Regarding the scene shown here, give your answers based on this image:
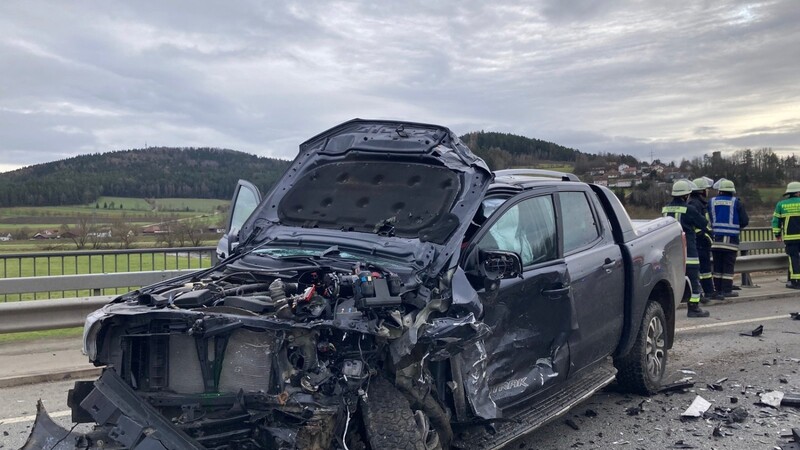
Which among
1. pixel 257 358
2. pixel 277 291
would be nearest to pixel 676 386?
pixel 277 291

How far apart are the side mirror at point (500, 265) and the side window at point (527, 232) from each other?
0.22 meters

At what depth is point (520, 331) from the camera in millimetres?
4176

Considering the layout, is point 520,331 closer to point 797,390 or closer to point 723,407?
point 723,407

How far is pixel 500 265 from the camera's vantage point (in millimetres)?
3832

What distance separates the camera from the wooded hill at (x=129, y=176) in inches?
452

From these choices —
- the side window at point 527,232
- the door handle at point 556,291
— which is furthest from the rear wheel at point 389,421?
the door handle at point 556,291

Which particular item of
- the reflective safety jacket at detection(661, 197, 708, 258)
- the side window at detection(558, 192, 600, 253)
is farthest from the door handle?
the reflective safety jacket at detection(661, 197, 708, 258)

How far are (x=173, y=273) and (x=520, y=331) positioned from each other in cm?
560

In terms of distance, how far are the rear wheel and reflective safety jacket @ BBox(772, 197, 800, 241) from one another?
38.2 feet

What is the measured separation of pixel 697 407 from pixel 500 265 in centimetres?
277

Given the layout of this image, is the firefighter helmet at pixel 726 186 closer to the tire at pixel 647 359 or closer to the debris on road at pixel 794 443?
the tire at pixel 647 359

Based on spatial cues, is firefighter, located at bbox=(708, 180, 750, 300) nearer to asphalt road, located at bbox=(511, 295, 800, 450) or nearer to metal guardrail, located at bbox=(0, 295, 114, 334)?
asphalt road, located at bbox=(511, 295, 800, 450)

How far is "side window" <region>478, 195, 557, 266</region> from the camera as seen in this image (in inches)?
169

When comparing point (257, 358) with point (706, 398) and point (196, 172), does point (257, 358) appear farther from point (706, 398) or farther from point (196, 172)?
point (196, 172)
